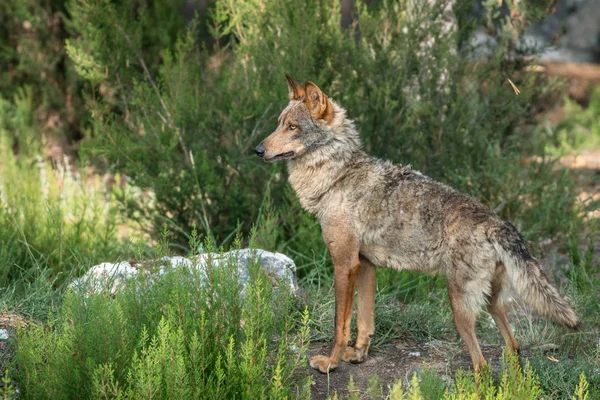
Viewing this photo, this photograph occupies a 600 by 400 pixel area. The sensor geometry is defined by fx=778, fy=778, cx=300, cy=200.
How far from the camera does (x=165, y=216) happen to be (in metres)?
7.72

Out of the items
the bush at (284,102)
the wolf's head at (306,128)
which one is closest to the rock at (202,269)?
the wolf's head at (306,128)

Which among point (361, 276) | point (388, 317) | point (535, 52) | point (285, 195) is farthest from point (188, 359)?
point (535, 52)

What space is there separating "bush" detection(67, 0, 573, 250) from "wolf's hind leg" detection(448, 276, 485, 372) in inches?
112

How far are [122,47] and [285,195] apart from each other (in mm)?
2310

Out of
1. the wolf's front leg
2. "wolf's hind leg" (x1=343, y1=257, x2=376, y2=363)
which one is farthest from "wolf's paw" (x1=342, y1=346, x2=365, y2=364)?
the wolf's front leg

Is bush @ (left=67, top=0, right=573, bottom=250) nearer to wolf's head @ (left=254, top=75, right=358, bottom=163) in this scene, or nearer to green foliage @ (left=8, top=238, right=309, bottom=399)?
wolf's head @ (left=254, top=75, right=358, bottom=163)

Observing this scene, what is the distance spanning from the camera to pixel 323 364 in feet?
17.0

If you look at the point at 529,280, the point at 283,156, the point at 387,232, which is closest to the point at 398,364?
the point at 387,232

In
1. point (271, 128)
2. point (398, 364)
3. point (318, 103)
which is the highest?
point (318, 103)

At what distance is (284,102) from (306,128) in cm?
186

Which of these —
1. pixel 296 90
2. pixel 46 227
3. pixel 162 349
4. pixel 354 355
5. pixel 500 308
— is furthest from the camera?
pixel 46 227

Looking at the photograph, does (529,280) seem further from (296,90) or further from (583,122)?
(583,122)

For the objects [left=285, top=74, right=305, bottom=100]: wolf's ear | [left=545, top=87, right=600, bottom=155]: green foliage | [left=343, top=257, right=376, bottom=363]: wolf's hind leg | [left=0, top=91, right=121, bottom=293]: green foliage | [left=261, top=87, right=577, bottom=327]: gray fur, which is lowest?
[left=545, top=87, right=600, bottom=155]: green foliage

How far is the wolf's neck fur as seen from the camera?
5.48 meters
